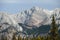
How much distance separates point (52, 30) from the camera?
57625 millimetres

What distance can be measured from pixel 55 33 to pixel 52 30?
1.03 metres

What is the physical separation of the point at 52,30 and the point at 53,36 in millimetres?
1612

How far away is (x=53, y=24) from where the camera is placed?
59125 mm

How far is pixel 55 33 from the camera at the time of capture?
2248 inches

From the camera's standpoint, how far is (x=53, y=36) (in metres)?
56.6

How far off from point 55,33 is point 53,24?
2812 millimetres

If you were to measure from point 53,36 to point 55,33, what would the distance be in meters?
0.92

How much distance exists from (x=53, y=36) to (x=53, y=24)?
358cm
